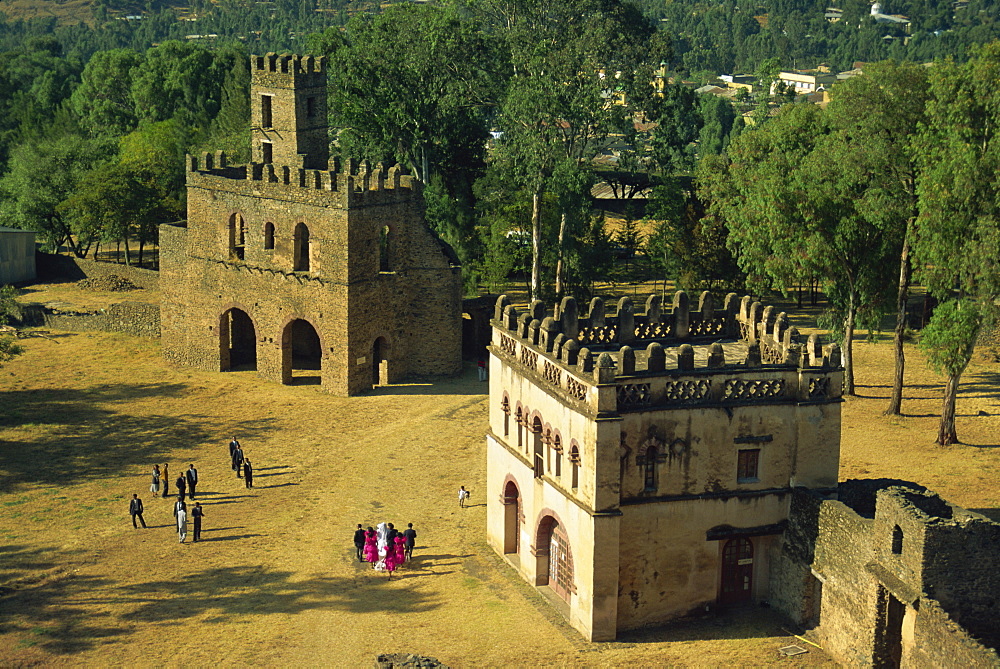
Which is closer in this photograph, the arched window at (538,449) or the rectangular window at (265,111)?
the arched window at (538,449)

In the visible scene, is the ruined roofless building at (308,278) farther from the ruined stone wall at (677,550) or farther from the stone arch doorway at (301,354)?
the ruined stone wall at (677,550)

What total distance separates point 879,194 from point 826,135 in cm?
501

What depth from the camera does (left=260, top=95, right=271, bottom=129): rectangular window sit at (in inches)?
2815

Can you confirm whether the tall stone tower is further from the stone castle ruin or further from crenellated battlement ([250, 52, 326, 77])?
the stone castle ruin

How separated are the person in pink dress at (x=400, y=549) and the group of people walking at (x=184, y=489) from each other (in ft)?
23.4

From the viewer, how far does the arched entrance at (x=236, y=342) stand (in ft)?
221

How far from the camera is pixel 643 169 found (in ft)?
362

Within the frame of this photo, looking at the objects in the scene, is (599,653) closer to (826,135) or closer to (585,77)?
(826,135)

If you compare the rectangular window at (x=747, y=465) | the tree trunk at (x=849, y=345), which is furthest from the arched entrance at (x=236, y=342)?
the rectangular window at (x=747, y=465)

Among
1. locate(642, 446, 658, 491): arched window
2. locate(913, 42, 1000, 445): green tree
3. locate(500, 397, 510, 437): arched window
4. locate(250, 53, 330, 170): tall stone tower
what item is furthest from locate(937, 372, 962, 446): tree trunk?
locate(250, 53, 330, 170): tall stone tower

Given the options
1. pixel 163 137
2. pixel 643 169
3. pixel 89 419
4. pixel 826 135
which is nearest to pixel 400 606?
pixel 89 419

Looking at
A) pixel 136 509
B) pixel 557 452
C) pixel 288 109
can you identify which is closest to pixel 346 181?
pixel 288 109

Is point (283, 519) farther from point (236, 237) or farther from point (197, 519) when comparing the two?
point (236, 237)

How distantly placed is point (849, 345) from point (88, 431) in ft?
103
